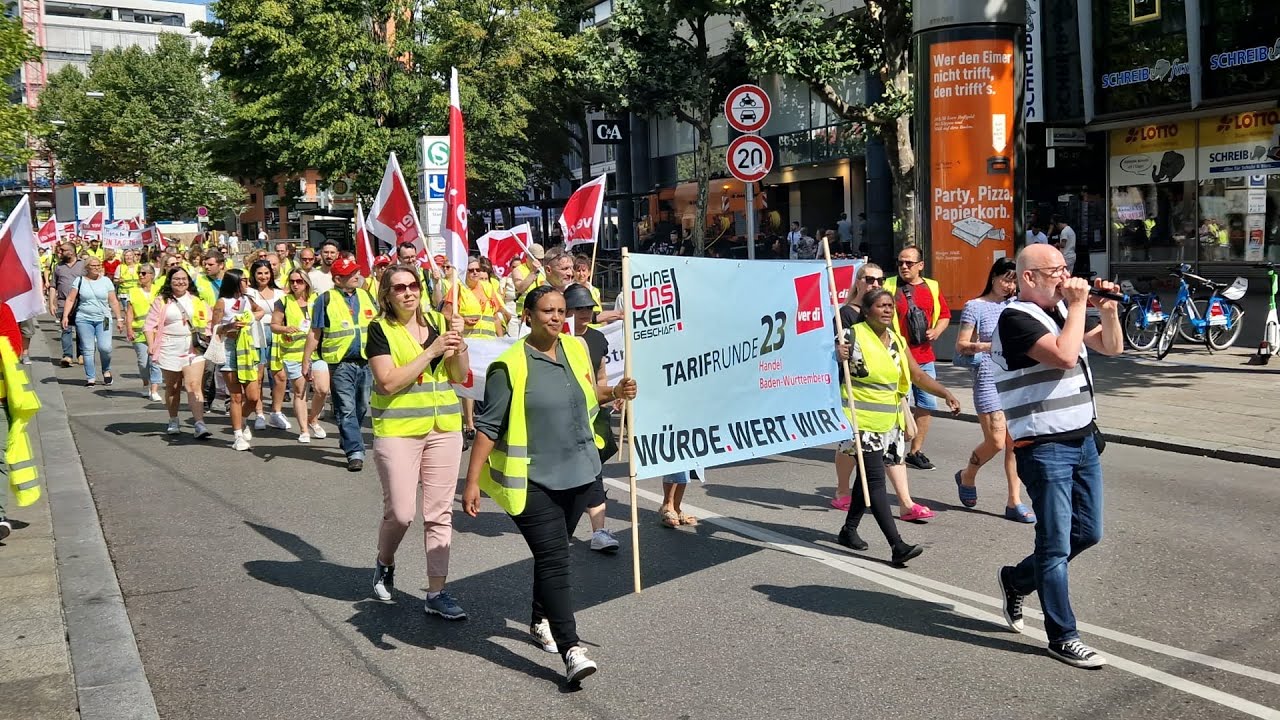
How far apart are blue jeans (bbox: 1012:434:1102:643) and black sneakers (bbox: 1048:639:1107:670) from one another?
0.10 feet

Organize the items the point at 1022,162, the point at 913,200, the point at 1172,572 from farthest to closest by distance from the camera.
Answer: the point at 913,200 < the point at 1022,162 < the point at 1172,572

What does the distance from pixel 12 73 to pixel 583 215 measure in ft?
44.0

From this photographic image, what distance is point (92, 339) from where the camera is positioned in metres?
16.7

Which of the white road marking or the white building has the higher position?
the white building

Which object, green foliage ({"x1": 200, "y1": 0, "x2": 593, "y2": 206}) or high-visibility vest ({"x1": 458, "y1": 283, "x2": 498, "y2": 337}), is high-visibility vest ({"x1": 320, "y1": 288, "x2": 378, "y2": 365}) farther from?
green foliage ({"x1": 200, "y1": 0, "x2": 593, "y2": 206})

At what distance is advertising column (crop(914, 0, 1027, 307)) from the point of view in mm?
14766

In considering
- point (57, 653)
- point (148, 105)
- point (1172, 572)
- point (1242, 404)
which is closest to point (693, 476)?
point (1172, 572)

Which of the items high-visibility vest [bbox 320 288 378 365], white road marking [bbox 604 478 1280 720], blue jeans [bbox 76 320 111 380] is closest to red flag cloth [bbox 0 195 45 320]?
high-visibility vest [bbox 320 288 378 365]

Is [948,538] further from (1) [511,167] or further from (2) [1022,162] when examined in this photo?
(1) [511,167]

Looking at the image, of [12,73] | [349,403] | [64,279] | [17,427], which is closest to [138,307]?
[64,279]

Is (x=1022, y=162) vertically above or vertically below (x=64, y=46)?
below

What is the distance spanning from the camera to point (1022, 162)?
1506 centimetres

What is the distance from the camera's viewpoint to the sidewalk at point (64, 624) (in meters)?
4.71

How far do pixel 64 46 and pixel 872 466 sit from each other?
120397 millimetres
